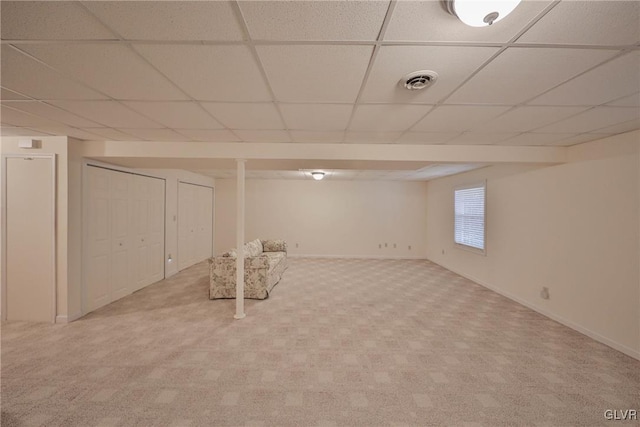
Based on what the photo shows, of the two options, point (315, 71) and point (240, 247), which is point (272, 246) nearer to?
point (240, 247)

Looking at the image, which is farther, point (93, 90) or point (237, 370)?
point (237, 370)

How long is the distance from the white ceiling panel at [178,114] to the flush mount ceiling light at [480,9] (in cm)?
203

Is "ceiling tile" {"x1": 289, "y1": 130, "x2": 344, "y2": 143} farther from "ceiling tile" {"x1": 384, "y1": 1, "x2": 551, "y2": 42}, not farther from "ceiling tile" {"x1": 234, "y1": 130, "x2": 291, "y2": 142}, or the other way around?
"ceiling tile" {"x1": 384, "y1": 1, "x2": 551, "y2": 42}

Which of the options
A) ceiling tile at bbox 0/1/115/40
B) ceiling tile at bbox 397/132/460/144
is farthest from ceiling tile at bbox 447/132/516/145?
ceiling tile at bbox 0/1/115/40

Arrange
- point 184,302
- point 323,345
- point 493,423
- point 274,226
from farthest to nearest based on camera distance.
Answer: point 274,226 → point 184,302 → point 323,345 → point 493,423

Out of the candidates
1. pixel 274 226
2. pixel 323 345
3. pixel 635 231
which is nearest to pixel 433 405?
pixel 323 345

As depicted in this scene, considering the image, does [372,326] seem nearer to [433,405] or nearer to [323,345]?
[323,345]

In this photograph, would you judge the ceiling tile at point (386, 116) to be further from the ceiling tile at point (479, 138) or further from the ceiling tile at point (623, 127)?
the ceiling tile at point (623, 127)

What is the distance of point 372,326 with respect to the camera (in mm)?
3385

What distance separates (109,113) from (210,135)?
3.20 feet

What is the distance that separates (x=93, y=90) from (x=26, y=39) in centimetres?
61

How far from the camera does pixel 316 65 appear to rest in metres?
1.56

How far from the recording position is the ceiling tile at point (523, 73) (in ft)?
4.65

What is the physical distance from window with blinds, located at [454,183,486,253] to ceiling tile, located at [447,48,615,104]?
379cm
